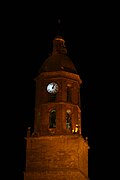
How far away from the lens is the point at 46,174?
4194 centimetres

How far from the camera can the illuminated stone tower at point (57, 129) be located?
42.2 meters

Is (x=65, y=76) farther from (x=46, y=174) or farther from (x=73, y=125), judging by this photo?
(x=46, y=174)

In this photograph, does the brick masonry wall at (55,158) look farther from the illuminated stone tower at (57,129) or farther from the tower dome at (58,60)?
the tower dome at (58,60)

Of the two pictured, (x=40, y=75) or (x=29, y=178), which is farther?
(x=40, y=75)

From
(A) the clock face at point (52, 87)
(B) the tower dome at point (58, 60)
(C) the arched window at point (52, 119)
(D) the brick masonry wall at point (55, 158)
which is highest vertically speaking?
(B) the tower dome at point (58, 60)

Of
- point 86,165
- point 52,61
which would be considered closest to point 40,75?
point 52,61

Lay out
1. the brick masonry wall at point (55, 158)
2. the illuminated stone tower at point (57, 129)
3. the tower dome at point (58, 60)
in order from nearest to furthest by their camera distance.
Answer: the brick masonry wall at point (55, 158) → the illuminated stone tower at point (57, 129) → the tower dome at point (58, 60)

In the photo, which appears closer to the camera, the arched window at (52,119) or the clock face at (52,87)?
the arched window at (52,119)

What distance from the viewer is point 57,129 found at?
43.0 metres

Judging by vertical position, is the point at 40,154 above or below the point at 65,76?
below

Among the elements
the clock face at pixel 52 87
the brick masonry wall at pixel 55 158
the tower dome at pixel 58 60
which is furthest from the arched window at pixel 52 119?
the tower dome at pixel 58 60

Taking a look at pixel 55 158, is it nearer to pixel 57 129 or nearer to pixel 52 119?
pixel 57 129

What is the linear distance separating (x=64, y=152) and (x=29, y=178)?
9.98 ft

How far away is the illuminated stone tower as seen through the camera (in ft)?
138
